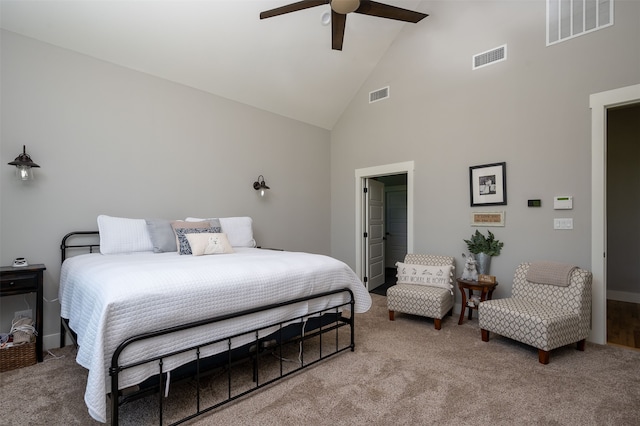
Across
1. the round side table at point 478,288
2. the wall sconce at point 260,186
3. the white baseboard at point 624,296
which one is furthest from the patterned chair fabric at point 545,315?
the wall sconce at point 260,186

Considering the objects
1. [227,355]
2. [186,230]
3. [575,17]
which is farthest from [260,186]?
[575,17]

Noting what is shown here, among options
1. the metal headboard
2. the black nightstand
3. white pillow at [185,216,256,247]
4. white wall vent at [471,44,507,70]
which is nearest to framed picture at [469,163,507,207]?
white wall vent at [471,44,507,70]

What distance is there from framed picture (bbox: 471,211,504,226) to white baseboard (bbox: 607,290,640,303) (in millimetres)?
2704

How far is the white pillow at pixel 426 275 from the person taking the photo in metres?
3.63

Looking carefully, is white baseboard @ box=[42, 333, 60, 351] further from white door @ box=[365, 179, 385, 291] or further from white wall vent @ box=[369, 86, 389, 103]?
white wall vent @ box=[369, 86, 389, 103]

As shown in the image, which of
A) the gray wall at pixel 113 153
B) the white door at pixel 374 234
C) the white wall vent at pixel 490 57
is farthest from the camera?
the white door at pixel 374 234

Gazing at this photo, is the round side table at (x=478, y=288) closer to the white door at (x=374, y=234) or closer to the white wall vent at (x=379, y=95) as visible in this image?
the white door at (x=374, y=234)

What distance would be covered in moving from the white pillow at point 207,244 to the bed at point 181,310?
0.80m

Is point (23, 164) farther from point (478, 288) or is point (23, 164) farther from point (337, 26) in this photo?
point (478, 288)

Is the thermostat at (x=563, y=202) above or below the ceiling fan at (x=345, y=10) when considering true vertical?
below

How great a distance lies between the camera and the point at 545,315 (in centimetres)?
255

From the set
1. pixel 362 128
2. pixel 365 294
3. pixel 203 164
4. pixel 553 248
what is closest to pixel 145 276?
pixel 365 294

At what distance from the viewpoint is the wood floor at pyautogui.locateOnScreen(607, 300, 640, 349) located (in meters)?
2.96

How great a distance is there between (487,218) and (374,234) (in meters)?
1.99
